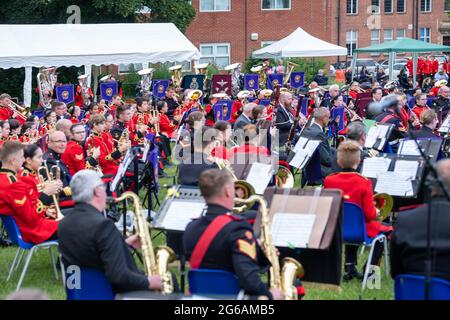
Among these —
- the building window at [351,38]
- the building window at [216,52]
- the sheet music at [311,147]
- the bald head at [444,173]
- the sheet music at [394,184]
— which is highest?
the building window at [351,38]

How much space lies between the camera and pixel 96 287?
550 centimetres

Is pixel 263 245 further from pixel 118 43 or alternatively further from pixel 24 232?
pixel 118 43

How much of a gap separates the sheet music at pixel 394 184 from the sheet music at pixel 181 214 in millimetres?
2536

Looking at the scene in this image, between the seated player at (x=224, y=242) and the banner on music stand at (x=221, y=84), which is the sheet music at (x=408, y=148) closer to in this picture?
the seated player at (x=224, y=242)

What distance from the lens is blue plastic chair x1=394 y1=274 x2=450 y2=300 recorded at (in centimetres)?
500

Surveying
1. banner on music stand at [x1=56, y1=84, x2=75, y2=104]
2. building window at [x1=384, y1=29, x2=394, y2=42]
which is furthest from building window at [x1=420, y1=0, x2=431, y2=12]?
banner on music stand at [x1=56, y1=84, x2=75, y2=104]

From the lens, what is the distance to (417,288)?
16.9ft

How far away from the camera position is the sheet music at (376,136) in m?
11.3

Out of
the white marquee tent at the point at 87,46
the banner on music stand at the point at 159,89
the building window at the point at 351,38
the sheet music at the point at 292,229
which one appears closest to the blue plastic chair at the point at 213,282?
the sheet music at the point at 292,229

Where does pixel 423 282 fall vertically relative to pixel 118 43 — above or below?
below

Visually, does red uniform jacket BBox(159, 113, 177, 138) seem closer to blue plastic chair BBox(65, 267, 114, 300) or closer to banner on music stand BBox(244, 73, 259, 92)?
banner on music stand BBox(244, 73, 259, 92)
